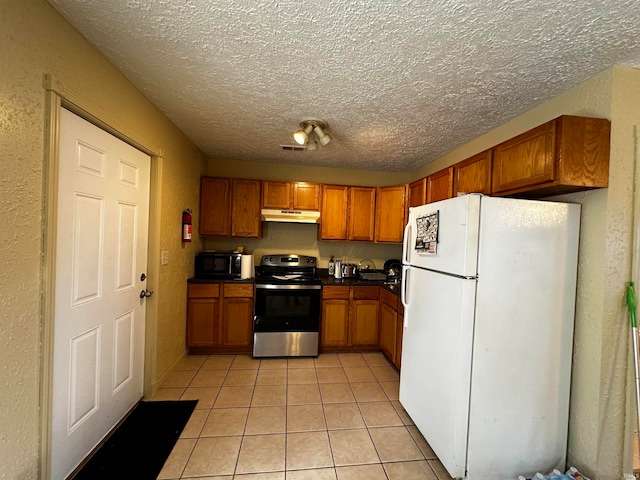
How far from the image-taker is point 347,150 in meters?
3.01

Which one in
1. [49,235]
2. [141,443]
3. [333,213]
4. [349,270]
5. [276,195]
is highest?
[276,195]

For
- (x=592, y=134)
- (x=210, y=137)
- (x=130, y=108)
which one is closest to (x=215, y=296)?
(x=210, y=137)

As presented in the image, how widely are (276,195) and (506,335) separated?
9.16ft

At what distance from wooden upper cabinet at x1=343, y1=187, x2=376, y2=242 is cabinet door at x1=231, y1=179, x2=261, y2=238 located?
124 centimetres

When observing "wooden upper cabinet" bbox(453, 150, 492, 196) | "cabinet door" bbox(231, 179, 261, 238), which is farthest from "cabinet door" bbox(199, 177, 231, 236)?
"wooden upper cabinet" bbox(453, 150, 492, 196)

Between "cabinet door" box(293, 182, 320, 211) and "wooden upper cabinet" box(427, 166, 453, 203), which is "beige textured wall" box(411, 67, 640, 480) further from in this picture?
"cabinet door" box(293, 182, 320, 211)

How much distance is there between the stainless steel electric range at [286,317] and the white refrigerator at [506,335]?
174cm

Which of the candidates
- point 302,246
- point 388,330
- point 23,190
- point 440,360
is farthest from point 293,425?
point 302,246

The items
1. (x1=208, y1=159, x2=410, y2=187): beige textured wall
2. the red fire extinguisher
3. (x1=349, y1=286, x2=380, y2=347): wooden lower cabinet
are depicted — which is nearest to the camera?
the red fire extinguisher

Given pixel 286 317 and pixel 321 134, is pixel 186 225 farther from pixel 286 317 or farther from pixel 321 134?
pixel 321 134

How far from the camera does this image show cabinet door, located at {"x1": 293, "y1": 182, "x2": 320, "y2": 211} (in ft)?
11.5

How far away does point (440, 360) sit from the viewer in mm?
1675

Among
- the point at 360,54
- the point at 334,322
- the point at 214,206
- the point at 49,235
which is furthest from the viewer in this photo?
the point at 214,206

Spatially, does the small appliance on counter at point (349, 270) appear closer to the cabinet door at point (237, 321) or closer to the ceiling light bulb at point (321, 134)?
the cabinet door at point (237, 321)
